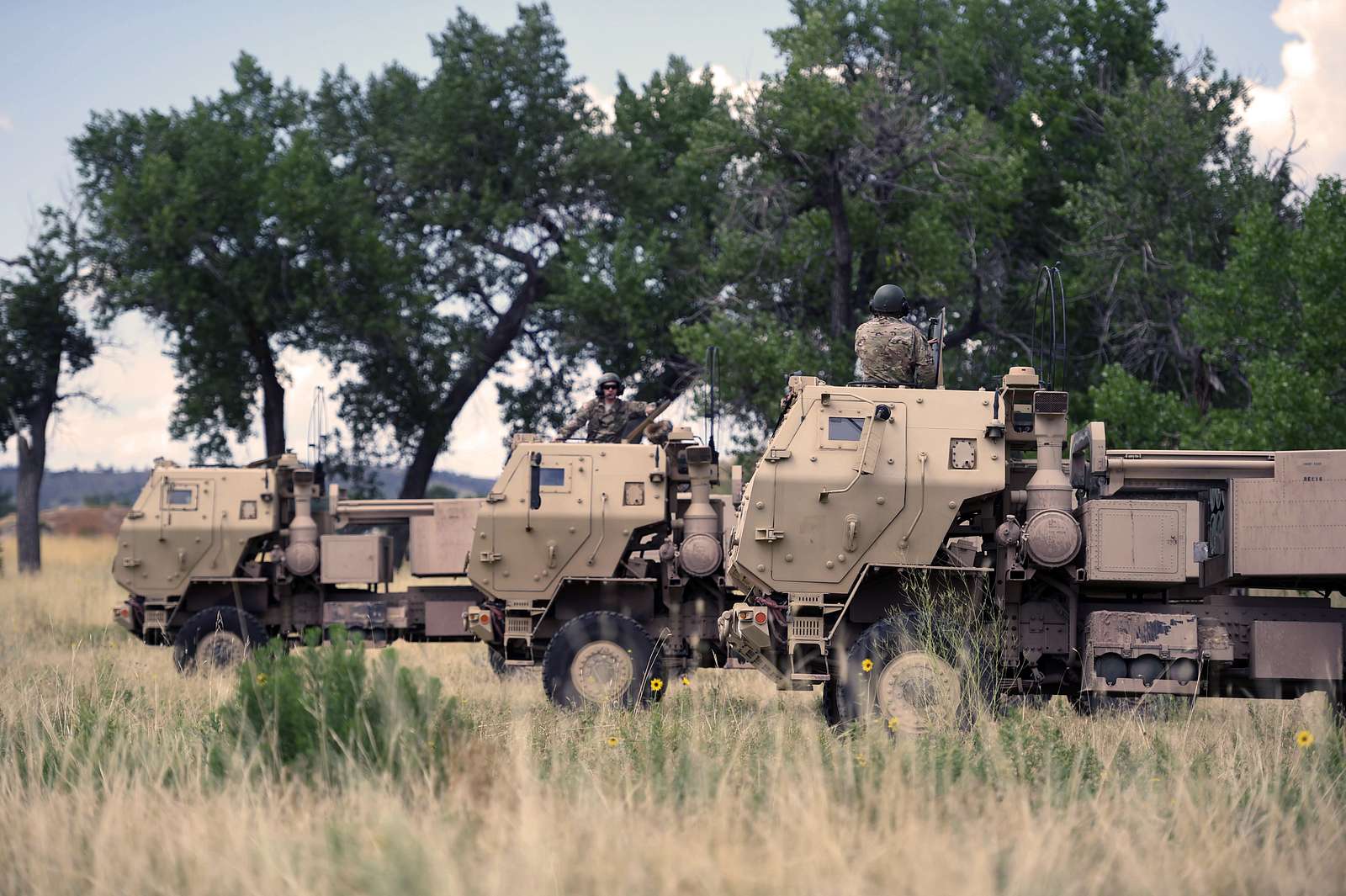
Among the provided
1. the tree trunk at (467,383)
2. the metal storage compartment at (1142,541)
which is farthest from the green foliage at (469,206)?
the metal storage compartment at (1142,541)

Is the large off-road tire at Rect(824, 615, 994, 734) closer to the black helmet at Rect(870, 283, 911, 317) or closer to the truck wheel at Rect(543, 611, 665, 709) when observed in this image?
the black helmet at Rect(870, 283, 911, 317)

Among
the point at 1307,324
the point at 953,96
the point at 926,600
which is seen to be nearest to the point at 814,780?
the point at 926,600

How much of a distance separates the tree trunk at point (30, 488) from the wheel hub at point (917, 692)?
2367 cm

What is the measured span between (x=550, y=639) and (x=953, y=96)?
62.6 ft

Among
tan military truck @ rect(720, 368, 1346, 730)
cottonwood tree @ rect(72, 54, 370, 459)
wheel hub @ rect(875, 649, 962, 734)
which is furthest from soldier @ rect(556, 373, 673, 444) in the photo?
cottonwood tree @ rect(72, 54, 370, 459)

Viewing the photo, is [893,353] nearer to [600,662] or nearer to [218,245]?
[600,662]

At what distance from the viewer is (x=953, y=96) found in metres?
28.4

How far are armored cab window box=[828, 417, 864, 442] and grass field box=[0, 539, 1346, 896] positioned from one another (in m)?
1.80

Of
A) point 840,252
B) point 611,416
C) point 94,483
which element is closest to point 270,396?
point 840,252

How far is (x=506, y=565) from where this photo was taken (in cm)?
1227

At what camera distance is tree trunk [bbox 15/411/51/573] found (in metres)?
28.9

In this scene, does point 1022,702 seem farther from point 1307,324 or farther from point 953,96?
point 953,96

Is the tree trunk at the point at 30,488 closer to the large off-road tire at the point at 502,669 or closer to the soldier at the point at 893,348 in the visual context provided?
the large off-road tire at the point at 502,669

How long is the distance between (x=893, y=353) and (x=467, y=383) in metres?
22.2
